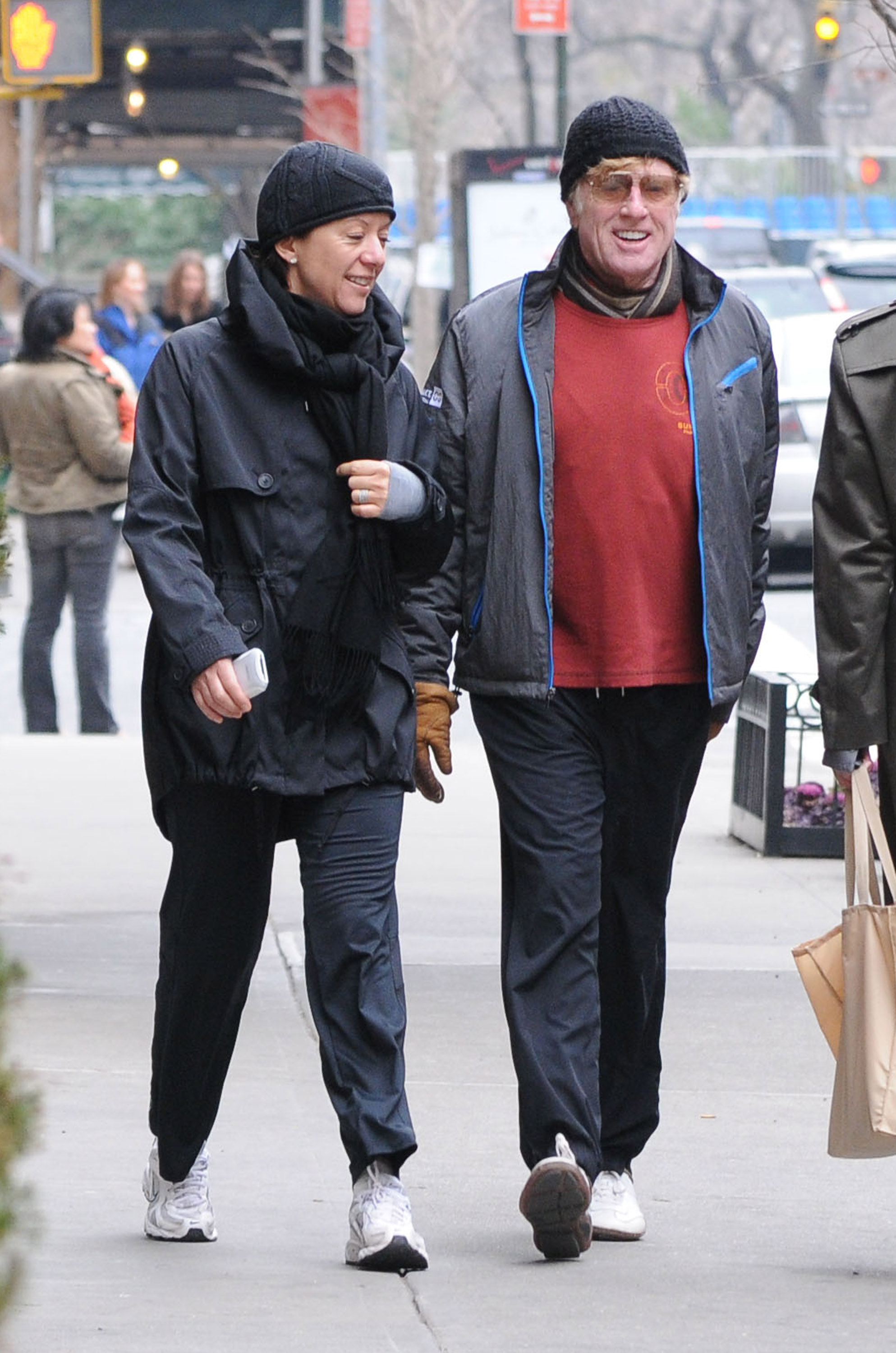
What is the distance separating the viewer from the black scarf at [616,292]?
14.9 feet

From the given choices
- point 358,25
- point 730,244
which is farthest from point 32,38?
point 730,244

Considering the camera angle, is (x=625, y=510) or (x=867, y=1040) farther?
(x=625, y=510)

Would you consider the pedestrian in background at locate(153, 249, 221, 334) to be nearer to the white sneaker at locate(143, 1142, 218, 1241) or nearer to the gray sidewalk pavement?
the gray sidewalk pavement

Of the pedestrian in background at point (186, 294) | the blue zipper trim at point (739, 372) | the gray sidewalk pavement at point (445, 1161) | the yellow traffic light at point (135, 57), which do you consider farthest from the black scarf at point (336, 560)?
the yellow traffic light at point (135, 57)

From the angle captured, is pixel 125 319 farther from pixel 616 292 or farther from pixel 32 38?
pixel 616 292

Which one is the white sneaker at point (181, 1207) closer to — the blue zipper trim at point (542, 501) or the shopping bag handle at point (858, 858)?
the blue zipper trim at point (542, 501)

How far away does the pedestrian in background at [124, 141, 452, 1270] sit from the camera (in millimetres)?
4277

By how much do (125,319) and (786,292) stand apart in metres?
9.24

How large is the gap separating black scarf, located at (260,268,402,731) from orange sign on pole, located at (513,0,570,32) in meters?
20.7

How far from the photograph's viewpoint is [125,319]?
15.7 metres

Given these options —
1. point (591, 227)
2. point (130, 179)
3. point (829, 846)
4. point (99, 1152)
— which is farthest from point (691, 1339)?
point (130, 179)

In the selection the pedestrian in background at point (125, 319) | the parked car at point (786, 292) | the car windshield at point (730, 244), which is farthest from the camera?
the car windshield at point (730, 244)

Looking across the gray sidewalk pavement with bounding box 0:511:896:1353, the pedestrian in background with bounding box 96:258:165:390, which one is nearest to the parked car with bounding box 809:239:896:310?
the pedestrian in background with bounding box 96:258:165:390

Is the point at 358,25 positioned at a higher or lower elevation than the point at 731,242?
higher
